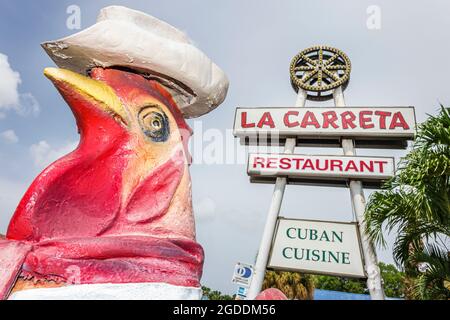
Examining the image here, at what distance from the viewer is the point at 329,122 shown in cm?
717

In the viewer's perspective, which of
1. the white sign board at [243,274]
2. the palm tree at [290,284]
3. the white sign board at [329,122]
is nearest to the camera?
the white sign board at [243,274]

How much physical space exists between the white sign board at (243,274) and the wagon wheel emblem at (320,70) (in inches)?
153

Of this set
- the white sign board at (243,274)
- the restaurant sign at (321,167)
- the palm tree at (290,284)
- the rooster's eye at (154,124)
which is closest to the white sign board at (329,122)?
the restaurant sign at (321,167)

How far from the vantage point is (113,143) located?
173cm

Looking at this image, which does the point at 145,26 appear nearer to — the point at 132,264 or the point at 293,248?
the point at 132,264

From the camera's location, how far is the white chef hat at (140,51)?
1.77m

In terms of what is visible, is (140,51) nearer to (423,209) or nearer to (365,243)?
(423,209)

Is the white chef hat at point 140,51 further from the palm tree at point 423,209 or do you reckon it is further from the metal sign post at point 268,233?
the metal sign post at point 268,233

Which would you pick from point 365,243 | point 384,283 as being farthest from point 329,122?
point 384,283

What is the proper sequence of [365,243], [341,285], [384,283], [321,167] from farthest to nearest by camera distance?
A: [341,285] → [384,283] → [321,167] → [365,243]

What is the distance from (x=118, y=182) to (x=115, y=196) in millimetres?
65

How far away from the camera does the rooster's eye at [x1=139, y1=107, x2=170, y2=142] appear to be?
1823mm

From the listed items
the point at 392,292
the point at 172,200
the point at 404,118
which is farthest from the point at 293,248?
the point at 392,292
